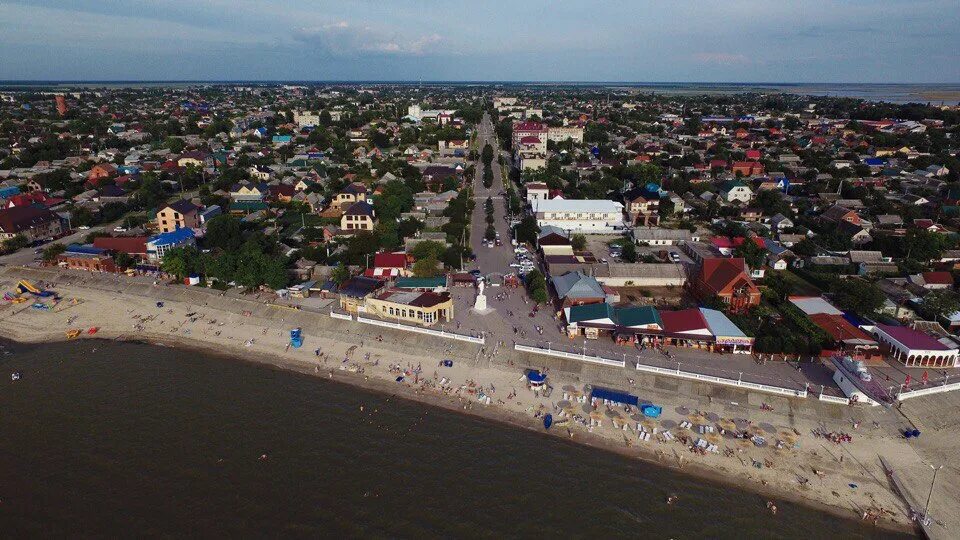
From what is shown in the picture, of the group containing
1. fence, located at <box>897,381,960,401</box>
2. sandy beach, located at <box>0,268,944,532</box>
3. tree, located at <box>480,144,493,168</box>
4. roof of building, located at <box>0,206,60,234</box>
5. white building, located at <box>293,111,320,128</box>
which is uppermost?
white building, located at <box>293,111,320,128</box>

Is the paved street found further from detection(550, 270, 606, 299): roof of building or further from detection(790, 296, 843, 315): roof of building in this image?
detection(790, 296, 843, 315): roof of building

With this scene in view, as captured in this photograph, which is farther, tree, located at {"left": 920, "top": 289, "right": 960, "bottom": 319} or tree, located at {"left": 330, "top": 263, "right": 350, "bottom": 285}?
tree, located at {"left": 330, "top": 263, "right": 350, "bottom": 285}

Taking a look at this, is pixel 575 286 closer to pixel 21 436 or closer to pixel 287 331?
pixel 287 331

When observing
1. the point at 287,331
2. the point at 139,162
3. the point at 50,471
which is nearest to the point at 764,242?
the point at 287,331

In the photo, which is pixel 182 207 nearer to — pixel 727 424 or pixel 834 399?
pixel 727 424

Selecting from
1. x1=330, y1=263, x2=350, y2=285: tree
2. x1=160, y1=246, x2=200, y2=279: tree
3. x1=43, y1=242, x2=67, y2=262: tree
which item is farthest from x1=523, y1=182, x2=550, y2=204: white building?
x1=43, y1=242, x2=67, y2=262: tree

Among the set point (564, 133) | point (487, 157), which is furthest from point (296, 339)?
point (564, 133)
